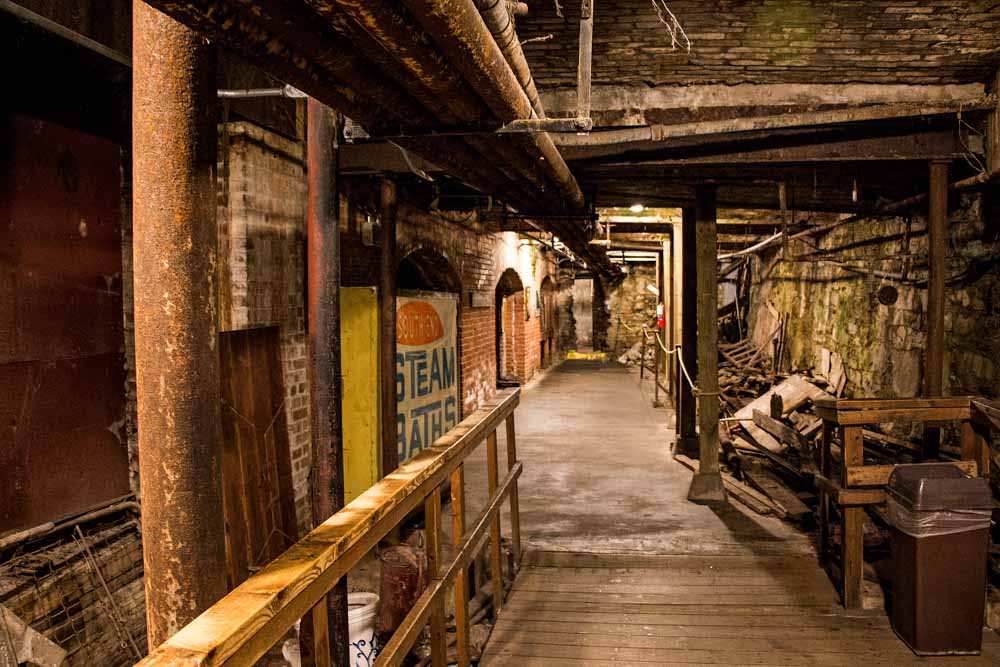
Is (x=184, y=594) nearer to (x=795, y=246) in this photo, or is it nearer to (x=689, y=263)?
(x=689, y=263)

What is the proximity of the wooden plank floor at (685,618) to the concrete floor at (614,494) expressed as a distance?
0.62ft

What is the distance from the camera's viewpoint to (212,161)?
53.7 inches

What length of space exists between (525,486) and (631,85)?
349cm

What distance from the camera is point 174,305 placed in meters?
1.31

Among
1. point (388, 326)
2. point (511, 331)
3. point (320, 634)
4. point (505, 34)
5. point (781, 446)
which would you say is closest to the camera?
point (320, 634)

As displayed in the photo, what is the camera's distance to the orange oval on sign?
533 centimetres

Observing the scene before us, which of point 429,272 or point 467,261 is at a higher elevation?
point 467,261

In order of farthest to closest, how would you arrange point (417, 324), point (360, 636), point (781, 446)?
point (781, 446) < point (417, 324) < point (360, 636)

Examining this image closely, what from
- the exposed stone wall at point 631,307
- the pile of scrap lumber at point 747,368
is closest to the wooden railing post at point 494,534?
the pile of scrap lumber at point 747,368

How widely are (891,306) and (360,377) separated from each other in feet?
18.6

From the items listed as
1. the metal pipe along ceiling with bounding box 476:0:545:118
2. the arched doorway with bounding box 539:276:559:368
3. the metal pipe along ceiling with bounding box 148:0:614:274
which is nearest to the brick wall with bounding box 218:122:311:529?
the metal pipe along ceiling with bounding box 148:0:614:274

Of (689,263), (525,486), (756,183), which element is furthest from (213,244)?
(689,263)

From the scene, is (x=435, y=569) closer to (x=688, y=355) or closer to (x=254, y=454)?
(x=254, y=454)

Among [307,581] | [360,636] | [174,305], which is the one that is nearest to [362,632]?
[360,636]
